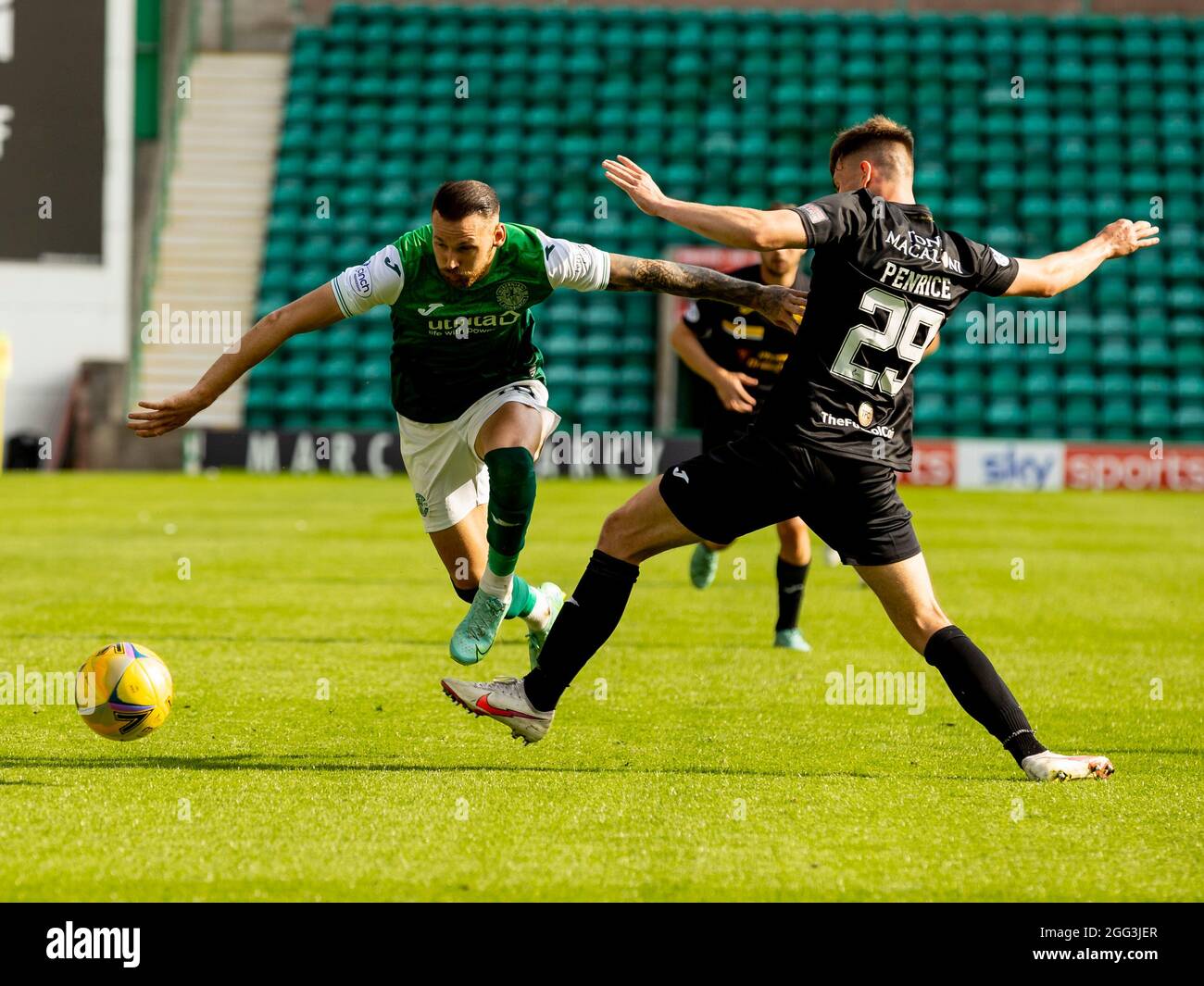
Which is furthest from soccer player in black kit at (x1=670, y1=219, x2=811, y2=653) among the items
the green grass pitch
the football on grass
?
the football on grass

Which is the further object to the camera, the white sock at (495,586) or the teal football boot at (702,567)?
the teal football boot at (702,567)

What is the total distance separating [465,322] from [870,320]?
5.79 feet

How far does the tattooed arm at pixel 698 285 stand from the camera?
5.54 metres

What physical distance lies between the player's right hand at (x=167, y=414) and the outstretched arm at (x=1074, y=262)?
277 centimetres

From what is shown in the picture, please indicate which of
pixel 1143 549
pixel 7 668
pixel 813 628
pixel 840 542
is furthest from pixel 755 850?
pixel 1143 549

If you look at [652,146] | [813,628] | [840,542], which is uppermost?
[652,146]

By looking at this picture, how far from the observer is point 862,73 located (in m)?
26.2

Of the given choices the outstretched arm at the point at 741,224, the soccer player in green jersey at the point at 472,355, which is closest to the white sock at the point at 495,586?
the soccer player in green jersey at the point at 472,355

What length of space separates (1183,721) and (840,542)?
7.19 ft

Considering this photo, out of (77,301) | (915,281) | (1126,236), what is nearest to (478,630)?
(915,281)

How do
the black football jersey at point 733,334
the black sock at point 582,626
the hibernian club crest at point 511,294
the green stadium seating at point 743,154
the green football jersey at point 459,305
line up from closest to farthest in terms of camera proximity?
the black sock at point 582,626 < the green football jersey at point 459,305 < the hibernian club crest at point 511,294 < the black football jersey at point 733,334 < the green stadium seating at point 743,154

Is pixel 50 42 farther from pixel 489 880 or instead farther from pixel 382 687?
pixel 489 880

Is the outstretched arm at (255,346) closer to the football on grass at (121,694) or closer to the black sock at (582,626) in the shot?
the football on grass at (121,694)
